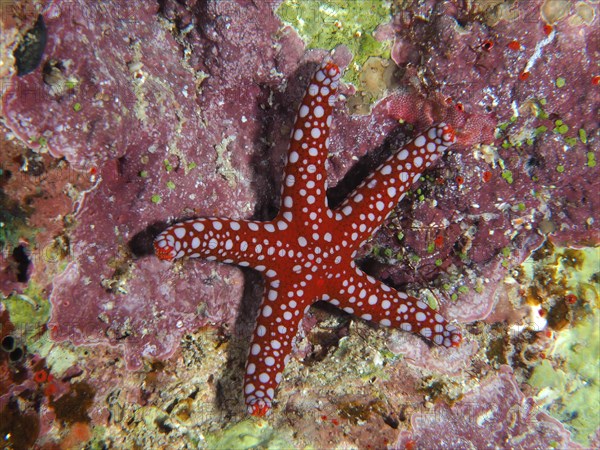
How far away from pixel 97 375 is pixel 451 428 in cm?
409

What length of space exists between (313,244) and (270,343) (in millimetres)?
1264

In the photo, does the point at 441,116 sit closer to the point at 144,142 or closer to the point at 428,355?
the point at 428,355

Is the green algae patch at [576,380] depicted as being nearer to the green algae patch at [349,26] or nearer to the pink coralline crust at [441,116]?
the pink coralline crust at [441,116]

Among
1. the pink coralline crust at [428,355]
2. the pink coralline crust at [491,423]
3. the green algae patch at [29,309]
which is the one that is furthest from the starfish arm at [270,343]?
the green algae patch at [29,309]

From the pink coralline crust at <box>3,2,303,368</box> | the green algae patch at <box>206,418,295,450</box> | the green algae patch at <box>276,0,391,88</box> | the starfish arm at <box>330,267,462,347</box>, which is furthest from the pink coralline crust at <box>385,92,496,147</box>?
the green algae patch at <box>206,418,295,450</box>

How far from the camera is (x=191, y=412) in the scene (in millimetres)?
4258

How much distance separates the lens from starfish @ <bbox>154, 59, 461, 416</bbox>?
4199 millimetres

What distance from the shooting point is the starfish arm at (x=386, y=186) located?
14.5 ft

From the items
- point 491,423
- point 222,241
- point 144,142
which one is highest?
point 144,142

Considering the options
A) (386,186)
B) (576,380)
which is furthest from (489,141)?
(576,380)

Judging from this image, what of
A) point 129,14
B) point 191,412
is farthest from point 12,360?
point 129,14

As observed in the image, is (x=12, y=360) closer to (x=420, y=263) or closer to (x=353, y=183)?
(x=353, y=183)

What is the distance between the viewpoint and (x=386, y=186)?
4.58m

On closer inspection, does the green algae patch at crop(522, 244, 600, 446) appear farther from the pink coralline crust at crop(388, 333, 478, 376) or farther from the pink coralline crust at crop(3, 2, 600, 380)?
the pink coralline crust at crop(388, 333, 478, 376)
